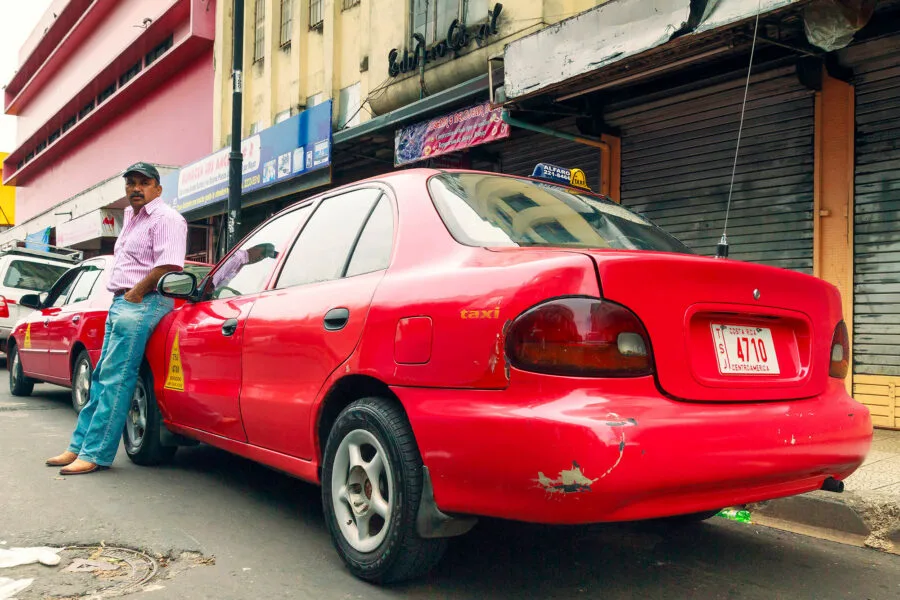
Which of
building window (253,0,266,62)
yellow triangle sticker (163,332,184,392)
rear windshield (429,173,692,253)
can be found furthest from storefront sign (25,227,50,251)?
rear windshield (429,173,692,253)

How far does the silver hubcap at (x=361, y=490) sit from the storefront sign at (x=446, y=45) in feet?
28.2

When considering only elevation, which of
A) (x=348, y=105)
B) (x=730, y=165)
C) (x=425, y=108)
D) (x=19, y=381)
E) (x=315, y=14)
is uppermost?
(x=315, y=14)

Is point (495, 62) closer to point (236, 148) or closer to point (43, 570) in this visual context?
point (236, 148)

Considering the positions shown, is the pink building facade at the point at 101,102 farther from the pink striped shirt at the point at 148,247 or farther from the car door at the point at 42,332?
the pink striped shirt at the point at 148,247

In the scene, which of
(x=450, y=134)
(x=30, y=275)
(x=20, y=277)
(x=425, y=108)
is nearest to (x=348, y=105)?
(x=425, y=108)

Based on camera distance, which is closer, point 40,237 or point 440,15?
point 440,15

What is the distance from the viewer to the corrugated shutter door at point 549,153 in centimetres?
981

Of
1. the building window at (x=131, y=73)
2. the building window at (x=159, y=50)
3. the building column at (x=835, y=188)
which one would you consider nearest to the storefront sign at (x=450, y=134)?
the building column at (x=835, y=188)

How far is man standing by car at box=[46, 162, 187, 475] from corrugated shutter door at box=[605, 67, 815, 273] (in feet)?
18.1

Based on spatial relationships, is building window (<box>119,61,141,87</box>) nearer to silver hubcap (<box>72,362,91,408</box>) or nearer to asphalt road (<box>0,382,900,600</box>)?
silver hubcap (<box>72,362,91,408</box>)

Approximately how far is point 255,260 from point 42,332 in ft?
14.9

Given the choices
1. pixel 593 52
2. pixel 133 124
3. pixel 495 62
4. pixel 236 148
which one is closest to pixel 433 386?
pixel 593 52

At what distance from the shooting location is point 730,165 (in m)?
8.30

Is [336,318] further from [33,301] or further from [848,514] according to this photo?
[33,301]
